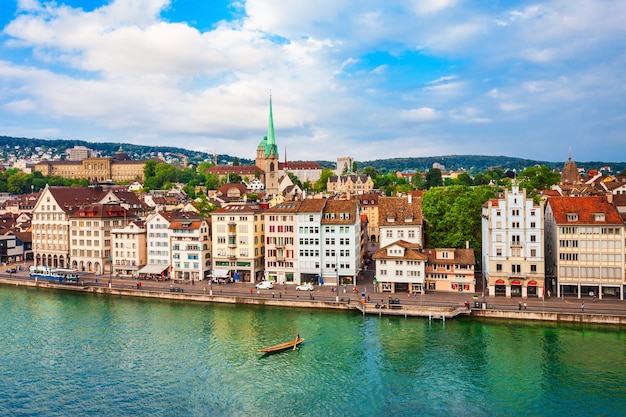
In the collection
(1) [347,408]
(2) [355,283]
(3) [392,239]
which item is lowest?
(1) [347,408]

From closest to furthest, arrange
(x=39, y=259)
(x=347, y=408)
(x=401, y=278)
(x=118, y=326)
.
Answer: (x=347, y=408) → (x=118, y=326) → (x=401, y=278) → (x=39, y=259)

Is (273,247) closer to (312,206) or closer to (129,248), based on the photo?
(312,206)

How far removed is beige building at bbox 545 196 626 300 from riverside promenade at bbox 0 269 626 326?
177 cm

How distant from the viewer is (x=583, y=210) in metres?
57.3

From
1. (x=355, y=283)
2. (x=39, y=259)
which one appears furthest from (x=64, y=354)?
(x=39, y=259)

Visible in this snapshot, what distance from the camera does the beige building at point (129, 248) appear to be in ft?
255

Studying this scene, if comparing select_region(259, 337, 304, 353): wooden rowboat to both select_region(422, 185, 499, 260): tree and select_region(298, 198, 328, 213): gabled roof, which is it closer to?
select_region(298, 198, 328, 213): gabled roof

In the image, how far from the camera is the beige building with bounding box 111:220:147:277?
77750 mm

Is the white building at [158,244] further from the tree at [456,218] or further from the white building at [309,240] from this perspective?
the tree at [456,218]

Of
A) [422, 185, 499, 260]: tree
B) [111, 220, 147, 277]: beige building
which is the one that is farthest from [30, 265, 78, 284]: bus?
[422, 185, 499, 260]: tree

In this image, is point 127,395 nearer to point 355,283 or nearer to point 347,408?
point 347,408

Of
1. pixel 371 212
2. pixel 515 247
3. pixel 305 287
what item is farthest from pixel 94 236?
pixel 515 247

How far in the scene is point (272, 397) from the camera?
119ft

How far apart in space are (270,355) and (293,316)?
450 inches
